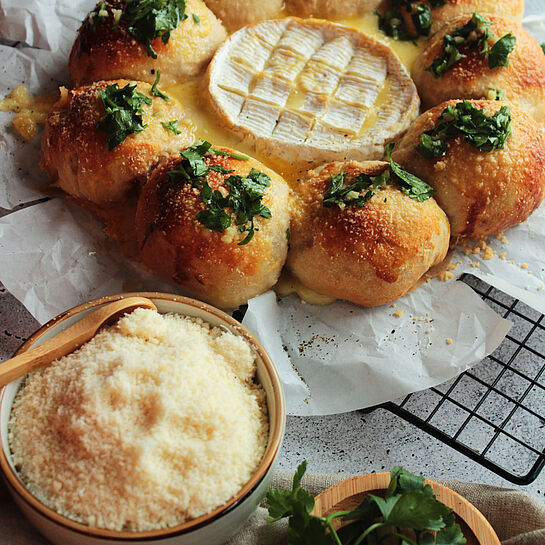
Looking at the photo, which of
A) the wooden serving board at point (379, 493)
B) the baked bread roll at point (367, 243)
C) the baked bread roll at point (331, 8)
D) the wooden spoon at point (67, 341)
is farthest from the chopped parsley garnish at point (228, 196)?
the baked bread roll at point (331, 8)

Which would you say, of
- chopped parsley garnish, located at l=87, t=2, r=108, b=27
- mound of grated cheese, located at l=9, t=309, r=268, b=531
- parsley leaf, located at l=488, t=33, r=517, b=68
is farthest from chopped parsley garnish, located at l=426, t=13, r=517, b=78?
mound of grated cheese, located at l=9, t=309, r=268, b=531

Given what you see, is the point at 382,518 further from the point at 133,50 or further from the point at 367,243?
the point at 133,50

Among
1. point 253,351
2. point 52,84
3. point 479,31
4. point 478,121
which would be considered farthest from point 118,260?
point 479,31

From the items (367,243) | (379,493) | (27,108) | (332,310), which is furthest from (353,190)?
(27,108)

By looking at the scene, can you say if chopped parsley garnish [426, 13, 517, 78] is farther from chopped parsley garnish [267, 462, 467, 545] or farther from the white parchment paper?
chopped parsley garnish [267, 462, 467, 545]

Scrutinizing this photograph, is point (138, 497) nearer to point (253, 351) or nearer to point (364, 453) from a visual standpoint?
point (253, 351)
